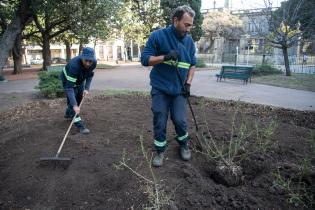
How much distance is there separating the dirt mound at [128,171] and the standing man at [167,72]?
0.51 metres

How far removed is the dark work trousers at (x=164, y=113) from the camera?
3.86 metres

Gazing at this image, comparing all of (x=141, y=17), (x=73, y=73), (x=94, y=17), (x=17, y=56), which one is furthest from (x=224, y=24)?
(x=73, y=73)

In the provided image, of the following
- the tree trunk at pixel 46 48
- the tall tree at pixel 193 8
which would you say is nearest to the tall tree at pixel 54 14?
the tree trunk at pixel 46 48

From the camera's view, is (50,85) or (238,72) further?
(238,72)

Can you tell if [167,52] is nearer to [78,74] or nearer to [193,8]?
[78,74]

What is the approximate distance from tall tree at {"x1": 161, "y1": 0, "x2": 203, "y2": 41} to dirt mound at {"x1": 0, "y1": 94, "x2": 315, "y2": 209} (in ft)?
72.5

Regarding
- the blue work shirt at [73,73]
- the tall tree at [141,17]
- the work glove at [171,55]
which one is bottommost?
the blue work shirt at [73,73]

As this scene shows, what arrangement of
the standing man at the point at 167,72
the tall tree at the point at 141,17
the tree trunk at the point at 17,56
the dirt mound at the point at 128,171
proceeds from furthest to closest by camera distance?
the tall tree at the point at 141,17 < the tree trunk at the point at 17,56 < the standing man at the point at 167,72 < the dirt mound at the point at 128,171

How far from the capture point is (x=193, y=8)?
27.0 metres

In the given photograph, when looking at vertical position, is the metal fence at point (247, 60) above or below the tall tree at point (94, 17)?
below

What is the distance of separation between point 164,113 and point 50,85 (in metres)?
6.32

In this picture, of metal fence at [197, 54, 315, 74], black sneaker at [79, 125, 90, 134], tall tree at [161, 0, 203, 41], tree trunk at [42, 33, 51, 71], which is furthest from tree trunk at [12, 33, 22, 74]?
black sneaker at [79, 125, 90, 134]

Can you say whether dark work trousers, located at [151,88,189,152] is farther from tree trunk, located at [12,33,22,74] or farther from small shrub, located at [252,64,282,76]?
tree trunk, located at [12,33,22,74]

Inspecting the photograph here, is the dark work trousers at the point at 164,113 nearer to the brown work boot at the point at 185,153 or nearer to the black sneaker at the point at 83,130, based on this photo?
the brown work boot at the point at 185,153
